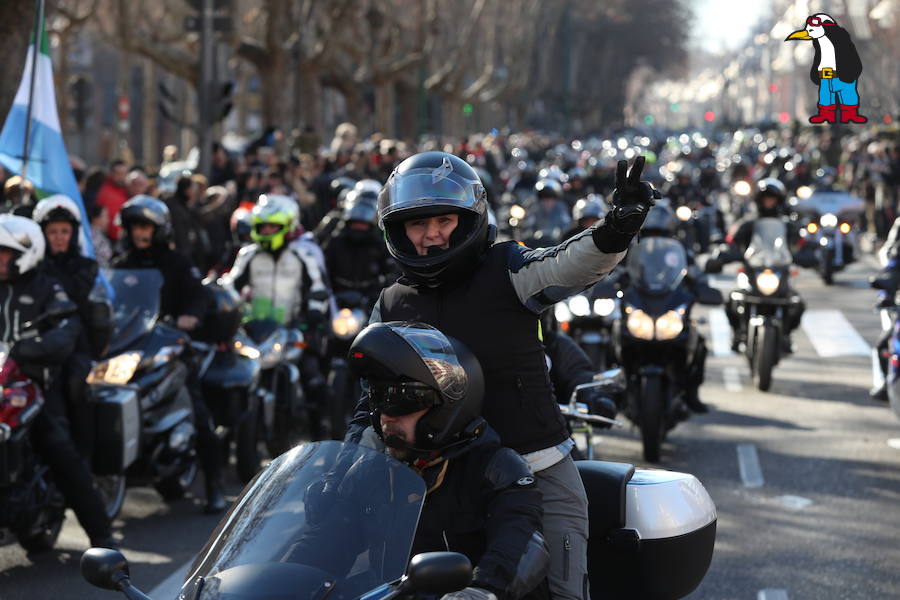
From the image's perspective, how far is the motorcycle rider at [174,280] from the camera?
30.8 ft

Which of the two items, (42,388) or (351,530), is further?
(42,388)

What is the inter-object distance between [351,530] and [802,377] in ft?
39.0

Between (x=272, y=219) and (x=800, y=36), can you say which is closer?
(x=800, y=36)

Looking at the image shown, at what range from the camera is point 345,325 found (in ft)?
38.9

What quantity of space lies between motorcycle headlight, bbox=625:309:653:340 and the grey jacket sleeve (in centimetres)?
683

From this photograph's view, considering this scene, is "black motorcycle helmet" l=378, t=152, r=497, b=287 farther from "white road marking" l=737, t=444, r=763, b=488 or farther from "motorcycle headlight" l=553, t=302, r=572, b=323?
"motorcycle headlight" l=553, t=302, r=572, b=323

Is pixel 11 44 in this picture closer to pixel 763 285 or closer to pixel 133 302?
pixel 133 302

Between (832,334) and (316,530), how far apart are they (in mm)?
15652

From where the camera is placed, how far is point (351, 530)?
3693 mm

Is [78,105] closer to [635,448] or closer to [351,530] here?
[635,448]

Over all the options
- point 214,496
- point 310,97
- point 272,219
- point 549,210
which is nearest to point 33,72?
point 272,219

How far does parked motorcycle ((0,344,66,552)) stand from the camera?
753 centimetres

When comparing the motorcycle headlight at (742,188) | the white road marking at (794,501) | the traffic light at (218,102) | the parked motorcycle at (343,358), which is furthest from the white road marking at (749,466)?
the motorcycle headlight at (742,188)

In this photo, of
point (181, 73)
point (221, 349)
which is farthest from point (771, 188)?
point (181, 73)
